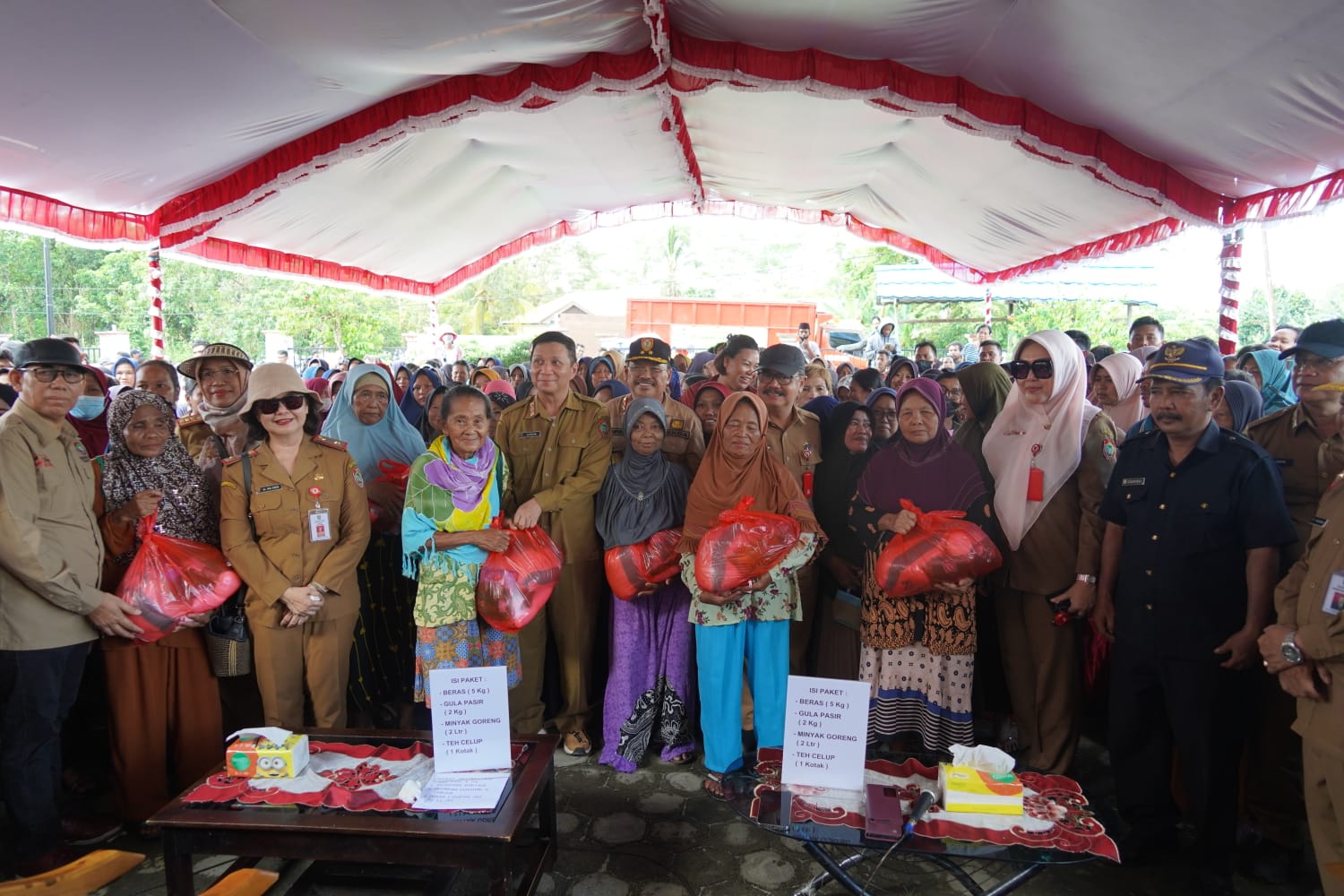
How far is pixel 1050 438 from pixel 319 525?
9.27ft

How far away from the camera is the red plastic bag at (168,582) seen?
2705mm

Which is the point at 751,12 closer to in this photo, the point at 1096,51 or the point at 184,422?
the point at 1096,51

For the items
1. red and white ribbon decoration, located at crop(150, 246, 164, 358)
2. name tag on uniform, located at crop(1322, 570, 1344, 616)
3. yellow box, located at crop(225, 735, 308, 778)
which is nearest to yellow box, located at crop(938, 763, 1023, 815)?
name tag on uniform, located at crop(1322, 570, 1344, 616)

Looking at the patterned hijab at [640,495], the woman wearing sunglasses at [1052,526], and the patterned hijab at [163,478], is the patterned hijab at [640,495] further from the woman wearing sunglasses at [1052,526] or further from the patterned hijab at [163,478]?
the patterned hijab at [163,478]

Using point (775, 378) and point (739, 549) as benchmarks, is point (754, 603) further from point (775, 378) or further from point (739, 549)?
point (775, 378)

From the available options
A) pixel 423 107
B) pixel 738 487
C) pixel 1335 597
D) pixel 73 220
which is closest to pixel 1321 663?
pixel 1335 597

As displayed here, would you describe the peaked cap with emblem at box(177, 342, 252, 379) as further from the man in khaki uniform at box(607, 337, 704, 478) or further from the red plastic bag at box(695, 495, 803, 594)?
the red plastic bag at box(695, 495, 803, 594)

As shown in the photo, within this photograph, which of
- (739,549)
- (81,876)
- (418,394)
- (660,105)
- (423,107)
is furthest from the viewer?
(660,105)

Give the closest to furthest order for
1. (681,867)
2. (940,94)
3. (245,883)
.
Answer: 1. (245,883)
2. (681,867)
3. (940,94)

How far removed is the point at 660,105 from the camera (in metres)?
8.81

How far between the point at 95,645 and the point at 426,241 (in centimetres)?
1101

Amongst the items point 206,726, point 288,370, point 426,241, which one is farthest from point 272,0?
point 426,241

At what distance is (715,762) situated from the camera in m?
3.20

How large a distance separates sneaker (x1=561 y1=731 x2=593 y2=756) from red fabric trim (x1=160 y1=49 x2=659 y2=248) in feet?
18.2
